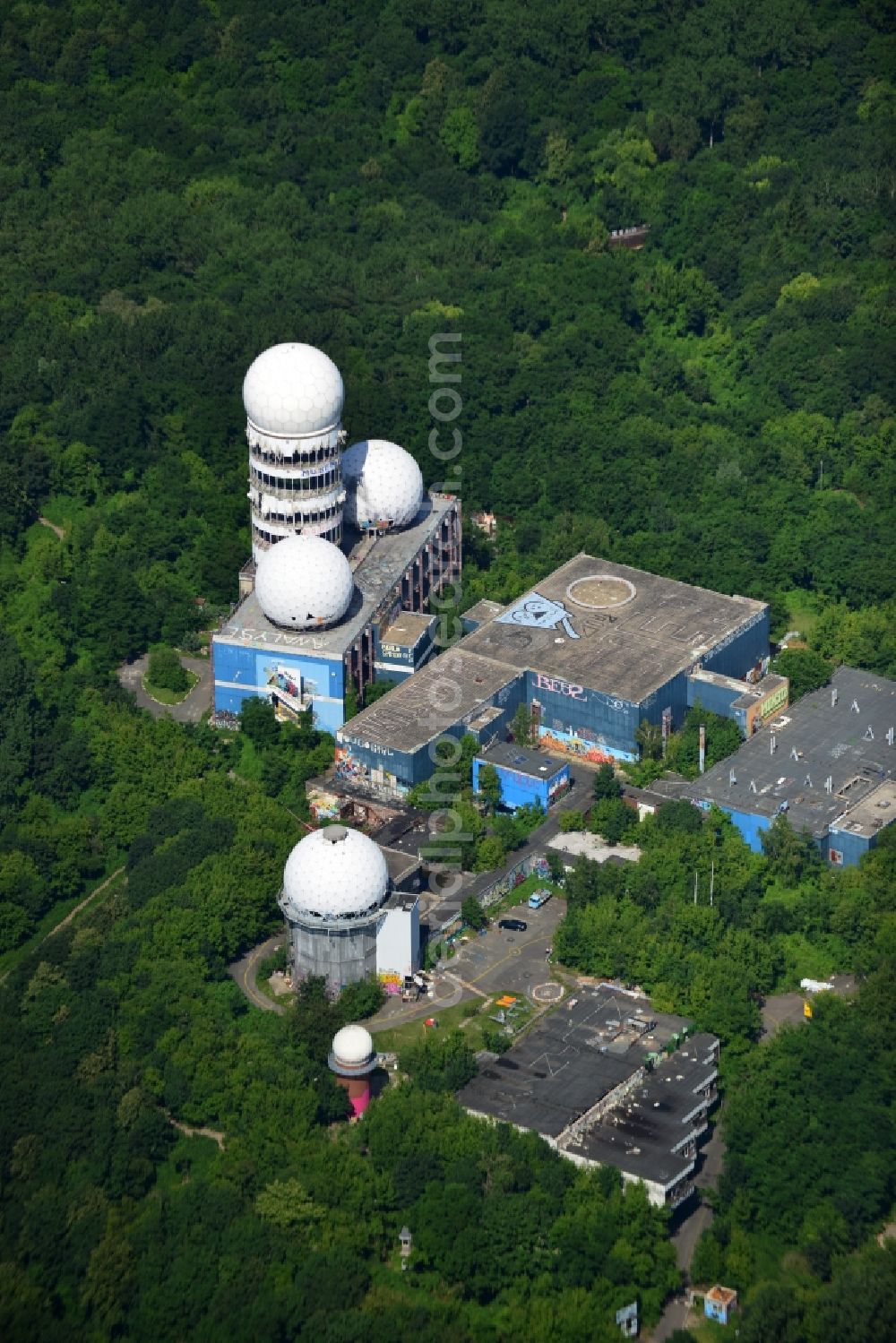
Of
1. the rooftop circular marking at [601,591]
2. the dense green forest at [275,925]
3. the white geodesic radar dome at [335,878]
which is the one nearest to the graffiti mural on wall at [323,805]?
the dense green forest at [275,925]

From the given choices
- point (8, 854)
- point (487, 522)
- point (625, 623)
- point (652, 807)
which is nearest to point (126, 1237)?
point (8, 854)

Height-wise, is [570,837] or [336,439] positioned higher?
[336,439]

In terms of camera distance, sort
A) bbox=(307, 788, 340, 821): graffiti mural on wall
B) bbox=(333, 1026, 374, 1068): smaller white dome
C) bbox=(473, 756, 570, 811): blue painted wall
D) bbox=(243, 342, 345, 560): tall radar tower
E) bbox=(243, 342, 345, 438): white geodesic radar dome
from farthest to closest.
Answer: bbox=(243, 342, 345, 560): tall radar tower → bbox=(243, 342, 345, 438): white geodesic radar dome → bbox=(473, 756, 570, 811): blue painted wall → bbox=(307, 788, 340, 821): graffiti mural on wall → bbox=(333, 1026, 374, 1068): smaller white dome

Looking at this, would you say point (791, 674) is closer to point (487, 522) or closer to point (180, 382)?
point (487, 522)

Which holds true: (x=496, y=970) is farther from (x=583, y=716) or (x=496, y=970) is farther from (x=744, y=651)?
(x=744, y=651)

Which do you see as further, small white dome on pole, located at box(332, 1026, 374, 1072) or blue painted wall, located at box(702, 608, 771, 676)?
blue painted wall, located at box(702, 608, 771, 676)

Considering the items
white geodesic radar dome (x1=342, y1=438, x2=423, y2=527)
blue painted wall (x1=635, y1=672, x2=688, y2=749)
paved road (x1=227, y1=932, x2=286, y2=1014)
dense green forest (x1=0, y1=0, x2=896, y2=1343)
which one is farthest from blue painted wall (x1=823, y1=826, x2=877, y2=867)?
white geodesic radar dome (x1=342, y1=438, x2=423, y2=527)

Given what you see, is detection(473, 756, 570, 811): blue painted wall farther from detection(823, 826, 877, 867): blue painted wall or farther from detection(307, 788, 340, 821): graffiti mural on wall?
detection(823, 826, 877, 867): blue painted wall
